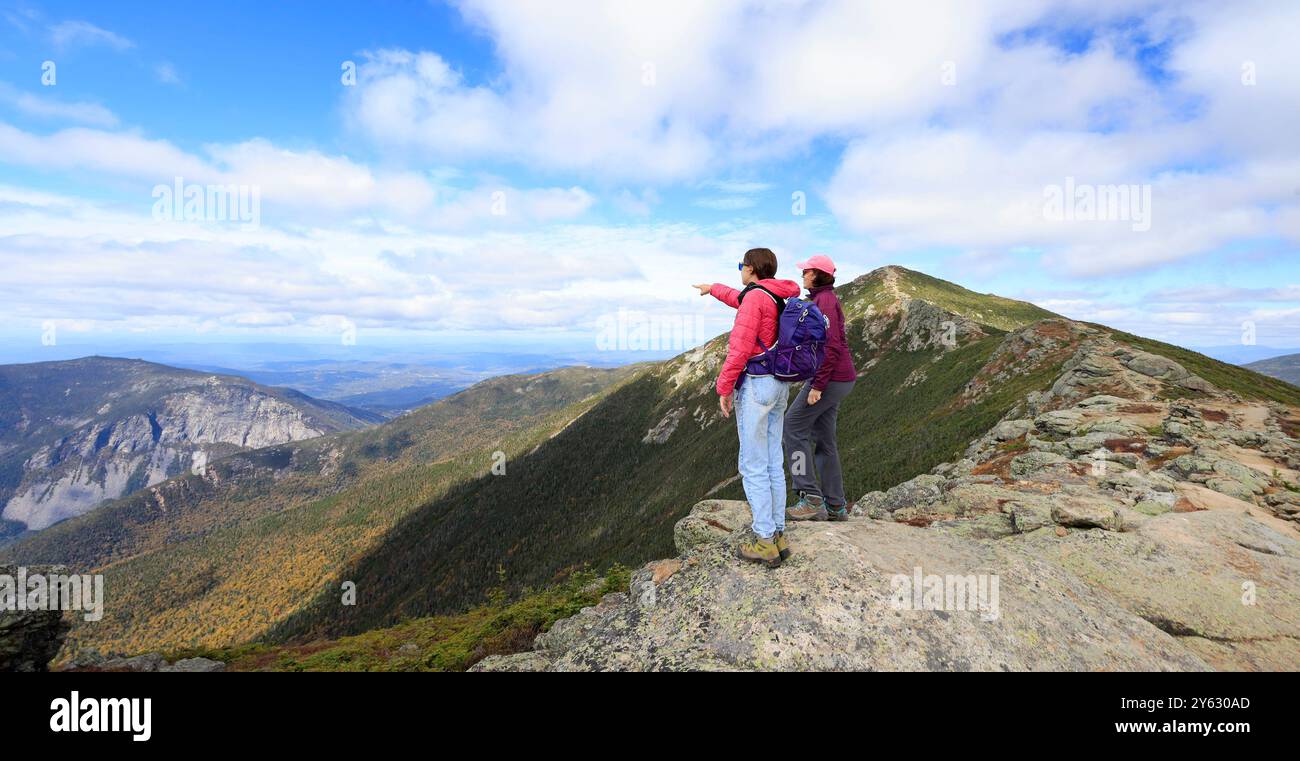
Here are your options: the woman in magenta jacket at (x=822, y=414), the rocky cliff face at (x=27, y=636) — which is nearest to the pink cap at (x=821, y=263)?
the woman in magenta jacket at (x=822, y=414)

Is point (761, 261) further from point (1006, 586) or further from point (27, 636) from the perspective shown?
point (27, 636)

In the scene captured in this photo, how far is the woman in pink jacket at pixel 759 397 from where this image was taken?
27.0 ft

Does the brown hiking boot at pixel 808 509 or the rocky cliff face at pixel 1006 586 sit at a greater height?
the brown hiking boot at pixel 808 509

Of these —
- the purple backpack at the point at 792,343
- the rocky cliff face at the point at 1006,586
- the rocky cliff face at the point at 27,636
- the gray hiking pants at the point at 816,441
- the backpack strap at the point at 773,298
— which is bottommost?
the rocky cliff face at the point at 27,636

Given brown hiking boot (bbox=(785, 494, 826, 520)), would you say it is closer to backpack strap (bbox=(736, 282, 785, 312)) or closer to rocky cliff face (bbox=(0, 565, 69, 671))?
backpack strap (bbox=(736, 282, 785, 312))

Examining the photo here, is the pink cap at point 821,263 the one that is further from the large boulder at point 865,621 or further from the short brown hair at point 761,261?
the large boulder at point 865,621

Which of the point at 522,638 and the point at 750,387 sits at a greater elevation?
the point at 750,387

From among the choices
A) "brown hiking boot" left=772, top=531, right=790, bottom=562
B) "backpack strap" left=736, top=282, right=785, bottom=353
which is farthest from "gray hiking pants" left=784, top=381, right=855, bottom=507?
"backpack strap" left=736, top=282, right=785, bottom=353

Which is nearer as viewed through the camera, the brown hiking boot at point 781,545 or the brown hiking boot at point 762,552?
the brown hiking boot at point 762,552

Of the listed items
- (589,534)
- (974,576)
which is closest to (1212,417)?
(974,576)

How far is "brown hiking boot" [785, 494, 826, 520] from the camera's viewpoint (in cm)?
1155
